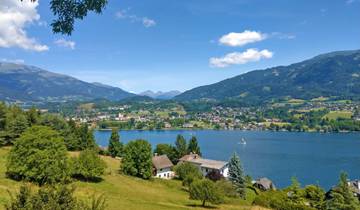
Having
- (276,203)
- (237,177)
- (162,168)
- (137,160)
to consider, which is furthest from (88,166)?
(162,168)

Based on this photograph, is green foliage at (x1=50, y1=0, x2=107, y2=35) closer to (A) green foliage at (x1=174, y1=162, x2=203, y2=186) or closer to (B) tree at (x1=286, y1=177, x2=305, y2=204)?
(B) tree at (x1=286, y1=177, x2=305, y2=204)

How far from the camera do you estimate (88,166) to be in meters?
44.6

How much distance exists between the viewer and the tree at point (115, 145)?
75.0 metres

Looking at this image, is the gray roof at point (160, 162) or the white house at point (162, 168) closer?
the white house at point (162, 168)

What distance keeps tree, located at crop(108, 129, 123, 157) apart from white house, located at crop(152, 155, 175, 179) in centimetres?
850

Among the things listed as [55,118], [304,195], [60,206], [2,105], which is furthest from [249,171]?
[60,206]

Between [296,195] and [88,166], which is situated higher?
[88,166]

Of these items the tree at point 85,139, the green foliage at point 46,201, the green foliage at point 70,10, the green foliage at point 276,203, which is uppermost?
the green foliage at point 70,10

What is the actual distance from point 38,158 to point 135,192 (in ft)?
40.6

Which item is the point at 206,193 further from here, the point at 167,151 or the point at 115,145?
the point at 167,151

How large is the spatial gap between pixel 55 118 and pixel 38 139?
31214mm

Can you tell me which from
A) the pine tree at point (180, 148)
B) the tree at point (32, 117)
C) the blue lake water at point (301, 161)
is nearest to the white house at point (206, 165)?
the pine tree at point (180, 148)

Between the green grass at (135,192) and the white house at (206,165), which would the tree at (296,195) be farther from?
the white house at (206,165)

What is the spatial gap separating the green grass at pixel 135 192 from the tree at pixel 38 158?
1563mm
